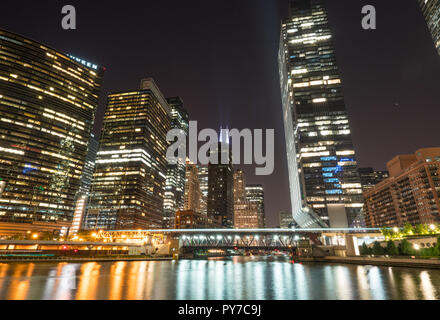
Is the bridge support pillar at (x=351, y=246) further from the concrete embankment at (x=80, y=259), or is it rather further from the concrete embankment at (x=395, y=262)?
the concrete embankment at (x=80, y=259)

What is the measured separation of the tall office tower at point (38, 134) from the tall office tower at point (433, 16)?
237 m

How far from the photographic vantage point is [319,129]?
162 metres

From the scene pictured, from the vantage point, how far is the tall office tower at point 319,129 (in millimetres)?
147875

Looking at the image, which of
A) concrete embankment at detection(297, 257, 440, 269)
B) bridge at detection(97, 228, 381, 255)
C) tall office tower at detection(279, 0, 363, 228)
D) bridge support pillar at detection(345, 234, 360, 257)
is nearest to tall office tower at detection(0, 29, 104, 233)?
bridge at detection(97, 228, 381, 255)

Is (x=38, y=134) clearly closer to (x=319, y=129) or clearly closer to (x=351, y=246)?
(x=319, y=129)

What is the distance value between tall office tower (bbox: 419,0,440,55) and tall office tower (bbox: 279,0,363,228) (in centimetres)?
5451

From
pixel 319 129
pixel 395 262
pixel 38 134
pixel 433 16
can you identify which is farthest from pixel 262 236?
pixel 433 16

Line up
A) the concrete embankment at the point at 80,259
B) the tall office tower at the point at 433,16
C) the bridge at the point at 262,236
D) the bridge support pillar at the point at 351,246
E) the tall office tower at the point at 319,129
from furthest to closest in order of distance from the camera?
1. the tall office tower at the point at 319,129
2. the tall office tower at the point at 433,16
3. the bridge at the point at 262,236
4. the bridge support pillar at the point at 351,246
5. the concrete embankment at the point at 80,259

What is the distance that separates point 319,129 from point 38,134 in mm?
181828

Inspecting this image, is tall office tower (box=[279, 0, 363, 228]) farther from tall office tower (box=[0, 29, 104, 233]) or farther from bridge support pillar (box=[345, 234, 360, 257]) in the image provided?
tall office tower (box=[0, 29, 104, 233])

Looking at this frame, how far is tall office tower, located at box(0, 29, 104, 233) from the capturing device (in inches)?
5856

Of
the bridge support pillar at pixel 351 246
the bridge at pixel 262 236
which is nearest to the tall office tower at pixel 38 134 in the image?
the bridge at pixel 262 236

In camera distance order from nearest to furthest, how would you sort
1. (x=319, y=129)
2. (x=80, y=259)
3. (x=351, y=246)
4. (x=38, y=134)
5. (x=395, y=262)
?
(x=395, y=262)
(x=80, y=259)
(x=351, y=246)
(x=38, y=134)
(x=319, y=129)
